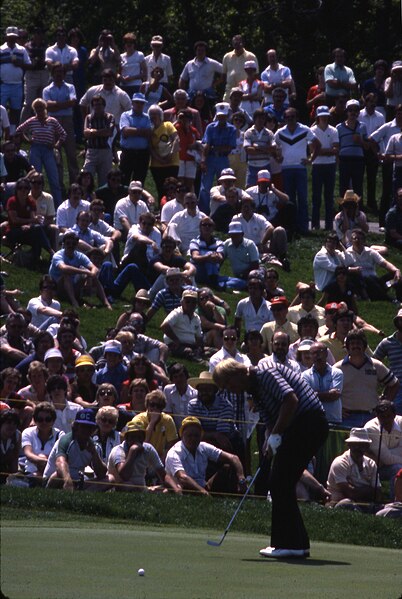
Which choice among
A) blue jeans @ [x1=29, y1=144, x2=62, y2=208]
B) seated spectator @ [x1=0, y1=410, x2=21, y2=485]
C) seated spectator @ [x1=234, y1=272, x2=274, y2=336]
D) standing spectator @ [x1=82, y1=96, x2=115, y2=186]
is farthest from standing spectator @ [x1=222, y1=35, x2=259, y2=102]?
seated spectator @ [x1=0, y1=410, x2=21, y2=485]

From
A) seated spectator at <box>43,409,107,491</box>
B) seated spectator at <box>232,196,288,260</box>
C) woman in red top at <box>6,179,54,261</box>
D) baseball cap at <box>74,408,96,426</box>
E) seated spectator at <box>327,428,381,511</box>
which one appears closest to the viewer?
seated spectator at <box>43,409,107,491</box>

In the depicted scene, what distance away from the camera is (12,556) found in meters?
8.51

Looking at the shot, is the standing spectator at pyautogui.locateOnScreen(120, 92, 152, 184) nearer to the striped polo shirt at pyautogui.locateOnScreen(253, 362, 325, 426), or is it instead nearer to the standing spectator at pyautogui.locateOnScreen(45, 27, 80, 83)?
the standing spectator at pyautogui.locateOnScreen(45, 27, 80, 83)

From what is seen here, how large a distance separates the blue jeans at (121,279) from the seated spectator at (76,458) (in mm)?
7472

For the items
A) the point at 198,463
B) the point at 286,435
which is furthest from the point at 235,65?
the point at 286,435

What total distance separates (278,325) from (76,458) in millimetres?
5580

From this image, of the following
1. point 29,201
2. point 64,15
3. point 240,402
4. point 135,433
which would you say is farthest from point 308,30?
point 135,433

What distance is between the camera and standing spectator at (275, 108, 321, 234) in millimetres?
24203

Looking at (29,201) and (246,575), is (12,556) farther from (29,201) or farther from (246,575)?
(29,201)

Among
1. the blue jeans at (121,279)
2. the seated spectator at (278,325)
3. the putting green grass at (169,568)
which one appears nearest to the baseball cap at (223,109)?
the blue jeans at (121,279)

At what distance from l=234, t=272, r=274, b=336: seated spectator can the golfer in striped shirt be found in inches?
385

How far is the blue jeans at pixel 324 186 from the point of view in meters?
24.7

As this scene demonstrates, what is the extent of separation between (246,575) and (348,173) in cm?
1746

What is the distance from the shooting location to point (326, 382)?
626 inches
